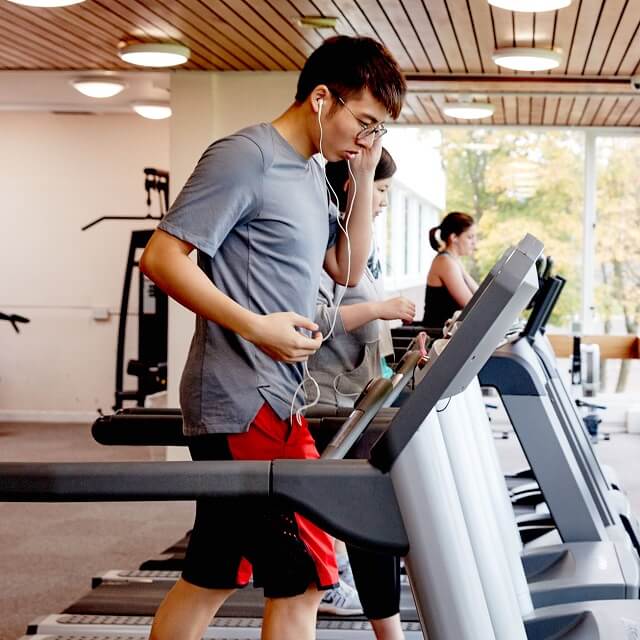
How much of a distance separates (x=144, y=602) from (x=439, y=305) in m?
3.18

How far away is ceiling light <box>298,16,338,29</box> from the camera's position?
17.1 feet

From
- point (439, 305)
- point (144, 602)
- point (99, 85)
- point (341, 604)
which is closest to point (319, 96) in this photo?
point (341, 604)

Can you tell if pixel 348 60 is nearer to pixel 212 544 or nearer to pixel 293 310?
pixel 293 310

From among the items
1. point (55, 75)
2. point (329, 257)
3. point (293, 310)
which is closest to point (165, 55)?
point (55, 75)

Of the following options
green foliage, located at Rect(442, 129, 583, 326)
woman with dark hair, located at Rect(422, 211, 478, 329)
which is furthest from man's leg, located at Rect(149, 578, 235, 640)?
green foliage, located at Rect(442, 129, 583, 326)

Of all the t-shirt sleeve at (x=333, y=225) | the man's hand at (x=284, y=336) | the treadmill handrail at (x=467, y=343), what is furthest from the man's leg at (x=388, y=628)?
the treadmill handrail at (x=467, y=343)

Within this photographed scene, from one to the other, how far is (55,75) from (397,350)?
409 centimetres

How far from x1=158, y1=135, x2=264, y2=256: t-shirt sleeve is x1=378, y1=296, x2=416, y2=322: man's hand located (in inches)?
38.7

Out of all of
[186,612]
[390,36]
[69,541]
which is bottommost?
[69,541]

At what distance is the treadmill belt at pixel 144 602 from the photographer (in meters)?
3.46

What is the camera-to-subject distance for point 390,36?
5.55 metres

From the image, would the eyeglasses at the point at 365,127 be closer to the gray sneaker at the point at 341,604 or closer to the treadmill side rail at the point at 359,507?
the treadmill side rail at the point at 359,507

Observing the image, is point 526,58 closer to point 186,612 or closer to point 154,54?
point 154,54

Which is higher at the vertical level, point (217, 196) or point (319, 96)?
point (319, 96)
